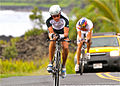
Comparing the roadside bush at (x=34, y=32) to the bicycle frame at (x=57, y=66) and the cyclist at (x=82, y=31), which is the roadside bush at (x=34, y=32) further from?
the bicycle frame at (x=57, y=66)

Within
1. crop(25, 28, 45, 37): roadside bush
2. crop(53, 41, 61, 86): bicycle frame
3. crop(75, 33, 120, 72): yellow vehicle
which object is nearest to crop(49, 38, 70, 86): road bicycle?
crop(53, 41, 61, 86): bicycle frame

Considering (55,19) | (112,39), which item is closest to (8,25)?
(112,39)

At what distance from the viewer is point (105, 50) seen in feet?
49.9

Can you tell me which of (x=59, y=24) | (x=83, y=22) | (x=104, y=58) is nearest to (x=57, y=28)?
(x=59, y=24)

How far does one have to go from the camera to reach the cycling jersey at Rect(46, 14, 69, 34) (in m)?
9.69

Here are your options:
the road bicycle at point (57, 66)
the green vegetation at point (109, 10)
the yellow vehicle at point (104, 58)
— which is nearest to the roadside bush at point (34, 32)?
the green vegetation at point (109, 10)

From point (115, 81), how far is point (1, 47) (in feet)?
91.2

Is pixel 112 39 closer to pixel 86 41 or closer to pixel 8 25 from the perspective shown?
pixel 86 41

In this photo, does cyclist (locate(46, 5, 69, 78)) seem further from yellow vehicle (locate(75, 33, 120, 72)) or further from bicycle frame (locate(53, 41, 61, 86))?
yellow vehicle (locate(75, 33, 120, 72))

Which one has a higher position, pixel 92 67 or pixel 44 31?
pixel 44 31

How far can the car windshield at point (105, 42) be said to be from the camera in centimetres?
1580

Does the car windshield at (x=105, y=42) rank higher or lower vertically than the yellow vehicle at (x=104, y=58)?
higher

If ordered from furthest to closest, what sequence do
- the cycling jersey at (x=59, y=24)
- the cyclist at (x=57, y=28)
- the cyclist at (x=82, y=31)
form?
the cyclist at (x=82, y=31), the cycling jersey at (x=59, y=24), the cyclist at (x=57, y=28)

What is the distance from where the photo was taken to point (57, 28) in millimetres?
10148
